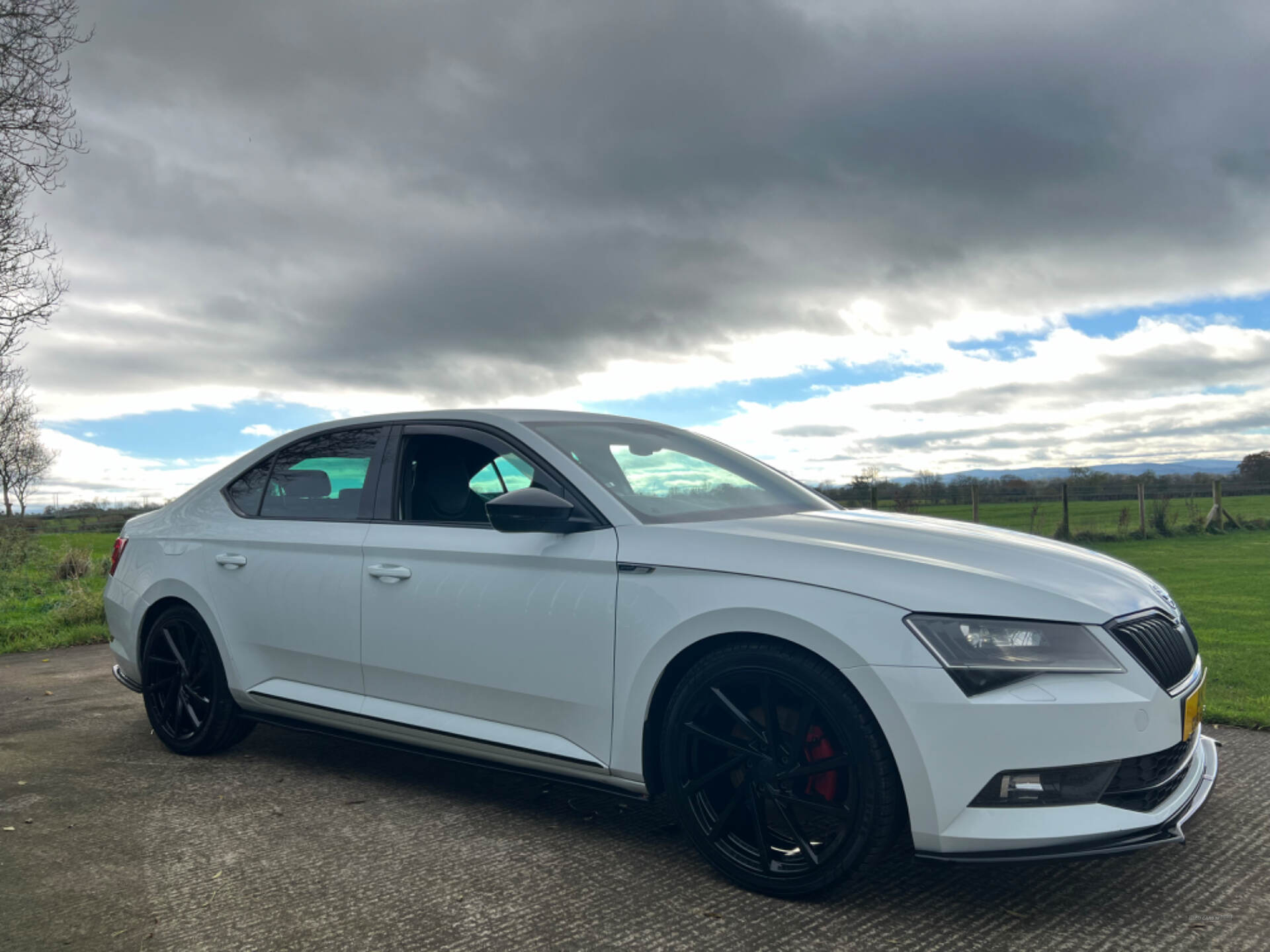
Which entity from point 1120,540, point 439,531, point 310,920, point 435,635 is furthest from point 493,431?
point 1120,540

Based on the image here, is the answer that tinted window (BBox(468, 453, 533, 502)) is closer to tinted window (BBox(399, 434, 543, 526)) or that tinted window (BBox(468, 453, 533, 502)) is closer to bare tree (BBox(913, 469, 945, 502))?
tinted window (BBox(399, 434, 543, 526))

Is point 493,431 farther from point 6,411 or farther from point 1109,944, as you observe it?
point 6,411

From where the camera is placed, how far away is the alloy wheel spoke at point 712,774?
295cm

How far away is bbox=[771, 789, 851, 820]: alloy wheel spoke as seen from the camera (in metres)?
2.76

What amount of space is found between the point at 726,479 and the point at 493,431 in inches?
40.1

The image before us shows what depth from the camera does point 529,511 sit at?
3.21 m

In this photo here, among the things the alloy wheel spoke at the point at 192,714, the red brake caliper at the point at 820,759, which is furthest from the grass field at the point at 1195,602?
the alloy wheel spoke at the point at 192,714

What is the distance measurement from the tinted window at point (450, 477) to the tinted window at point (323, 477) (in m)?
0.25

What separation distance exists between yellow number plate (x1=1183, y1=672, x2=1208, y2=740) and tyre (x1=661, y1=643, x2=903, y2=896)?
94 cm

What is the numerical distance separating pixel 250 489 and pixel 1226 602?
428 inches

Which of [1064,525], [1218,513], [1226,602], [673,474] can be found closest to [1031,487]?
[1064,525]

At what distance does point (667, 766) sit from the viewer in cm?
307

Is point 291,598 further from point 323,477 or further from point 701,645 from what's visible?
point 701,645

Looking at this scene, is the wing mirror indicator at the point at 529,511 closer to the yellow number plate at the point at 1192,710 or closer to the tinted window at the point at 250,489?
the tinted window at the point at 250,489
